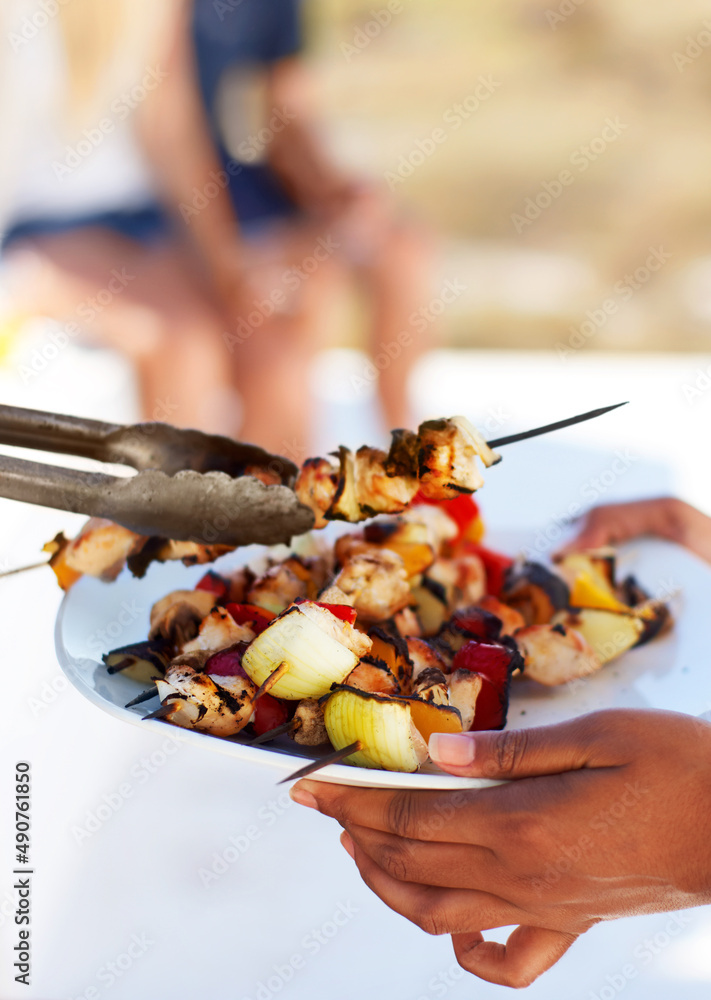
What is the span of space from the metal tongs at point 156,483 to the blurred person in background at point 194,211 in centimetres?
149

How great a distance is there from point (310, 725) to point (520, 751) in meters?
0.20

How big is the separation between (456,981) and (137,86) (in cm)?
241

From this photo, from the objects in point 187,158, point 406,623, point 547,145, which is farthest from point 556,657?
point 547,145

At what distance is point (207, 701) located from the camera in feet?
2.45

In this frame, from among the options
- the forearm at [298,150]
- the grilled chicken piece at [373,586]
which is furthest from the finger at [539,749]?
the forearm at [298,150]

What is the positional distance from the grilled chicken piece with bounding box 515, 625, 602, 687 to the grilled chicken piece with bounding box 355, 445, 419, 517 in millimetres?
221

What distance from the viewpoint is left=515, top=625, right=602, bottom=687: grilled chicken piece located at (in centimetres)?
91

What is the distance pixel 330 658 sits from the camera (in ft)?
2.51

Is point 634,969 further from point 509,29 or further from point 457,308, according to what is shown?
point 509,29

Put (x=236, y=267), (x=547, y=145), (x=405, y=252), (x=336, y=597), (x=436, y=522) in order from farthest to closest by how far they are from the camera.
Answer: (x=547, y=145) → (x=405, y=252) → (x=236, y=267) → (x=436, y=522) → (x=336, y=597)

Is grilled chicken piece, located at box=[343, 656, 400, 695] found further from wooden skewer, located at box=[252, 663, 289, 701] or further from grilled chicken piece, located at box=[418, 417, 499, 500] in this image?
grilled chicken piece, located at box=[418, 417, 499, 500]

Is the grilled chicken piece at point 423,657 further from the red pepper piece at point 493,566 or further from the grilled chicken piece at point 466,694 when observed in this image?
the red pepper piece at point 493,566

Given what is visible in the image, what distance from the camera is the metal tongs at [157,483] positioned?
80 centimetres

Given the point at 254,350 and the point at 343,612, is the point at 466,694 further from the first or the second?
the point at 254,350
